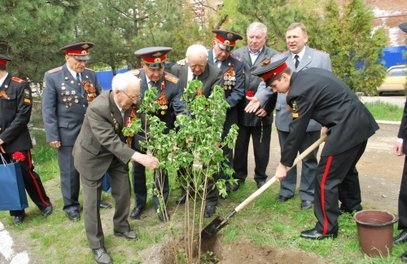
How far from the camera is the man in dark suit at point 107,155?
143 inches

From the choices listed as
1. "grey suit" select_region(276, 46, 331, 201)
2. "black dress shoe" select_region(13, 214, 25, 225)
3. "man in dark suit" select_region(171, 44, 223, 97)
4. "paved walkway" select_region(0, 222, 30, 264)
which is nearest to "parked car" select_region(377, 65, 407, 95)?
"grey suit" select_region(276, 46, 331, 201)

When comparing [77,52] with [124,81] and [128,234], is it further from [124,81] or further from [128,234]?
[128,234]

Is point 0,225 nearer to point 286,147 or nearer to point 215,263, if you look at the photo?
point 215,263

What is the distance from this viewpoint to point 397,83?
16906 mm

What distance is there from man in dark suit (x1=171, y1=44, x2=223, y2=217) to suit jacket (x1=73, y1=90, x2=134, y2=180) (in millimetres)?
657

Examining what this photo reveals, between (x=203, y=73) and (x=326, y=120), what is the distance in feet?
4.35

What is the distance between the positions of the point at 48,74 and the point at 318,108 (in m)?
2.89

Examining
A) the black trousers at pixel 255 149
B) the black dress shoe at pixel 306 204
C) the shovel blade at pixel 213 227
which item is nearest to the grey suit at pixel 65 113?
the shovel blade at pixel 213 227

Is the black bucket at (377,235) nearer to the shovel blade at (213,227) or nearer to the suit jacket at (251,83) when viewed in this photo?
the shovel blade at (213,227)

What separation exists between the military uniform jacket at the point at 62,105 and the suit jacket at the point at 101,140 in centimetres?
82

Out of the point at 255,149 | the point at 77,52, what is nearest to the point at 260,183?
the point at 255,149

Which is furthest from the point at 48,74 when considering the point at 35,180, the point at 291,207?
the point at 291,207

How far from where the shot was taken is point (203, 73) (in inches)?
173

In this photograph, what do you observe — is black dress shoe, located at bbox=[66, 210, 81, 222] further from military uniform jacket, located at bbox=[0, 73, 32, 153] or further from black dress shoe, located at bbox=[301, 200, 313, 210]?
black dress shoe, located at bbox=[301, 200, 313, 210]
